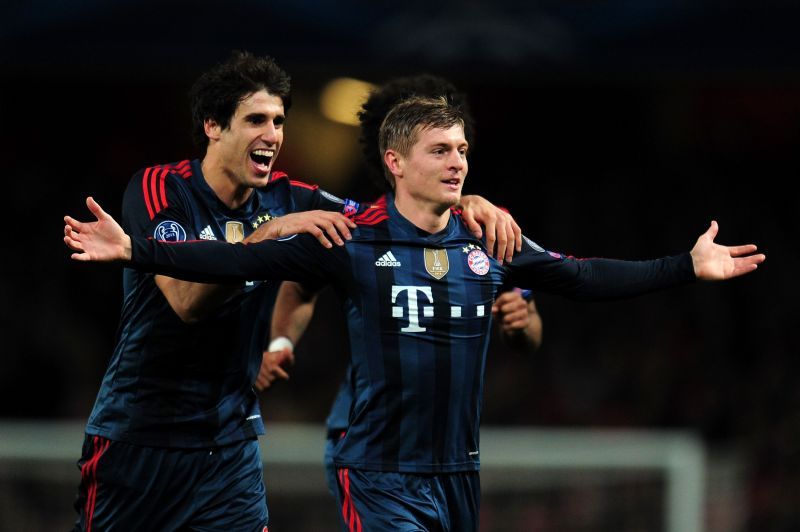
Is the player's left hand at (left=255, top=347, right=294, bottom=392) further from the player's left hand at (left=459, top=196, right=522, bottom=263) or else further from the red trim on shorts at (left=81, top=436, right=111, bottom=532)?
the player's left hand at (left=459, top=196, right=522, bottom=263)

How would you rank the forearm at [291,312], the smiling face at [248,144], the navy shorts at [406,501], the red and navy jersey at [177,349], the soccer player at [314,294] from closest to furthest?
1. the navy shorts at [406,501]
2. the red and navy jersey at [177,349]
3. the smiling face at [248,144]
4. the soccer player at [314,294]
5. the forearm at [291,312]

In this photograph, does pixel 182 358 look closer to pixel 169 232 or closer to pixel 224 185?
pixel 169 232

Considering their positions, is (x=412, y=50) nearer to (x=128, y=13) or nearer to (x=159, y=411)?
(x=128, y=13)

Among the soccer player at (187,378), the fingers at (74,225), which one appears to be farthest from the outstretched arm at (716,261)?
the fingers at (74,225)

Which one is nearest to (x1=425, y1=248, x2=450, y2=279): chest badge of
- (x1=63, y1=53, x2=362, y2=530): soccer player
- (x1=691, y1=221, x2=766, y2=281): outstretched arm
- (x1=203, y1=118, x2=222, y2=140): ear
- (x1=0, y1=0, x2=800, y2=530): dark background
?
(x1=63, y1=53, x2=362, y2=530): soccer player

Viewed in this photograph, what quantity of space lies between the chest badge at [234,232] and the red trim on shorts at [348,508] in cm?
82

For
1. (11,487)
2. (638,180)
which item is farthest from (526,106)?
(11,487)

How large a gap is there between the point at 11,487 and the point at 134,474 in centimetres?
245

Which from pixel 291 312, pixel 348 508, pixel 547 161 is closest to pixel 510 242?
pixel 348 508

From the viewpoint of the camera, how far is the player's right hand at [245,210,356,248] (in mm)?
3863

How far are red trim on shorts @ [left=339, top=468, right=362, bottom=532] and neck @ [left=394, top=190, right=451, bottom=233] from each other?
30.4 inches

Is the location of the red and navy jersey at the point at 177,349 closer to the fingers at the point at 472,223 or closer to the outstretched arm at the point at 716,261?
the fingers at the point at 472,223

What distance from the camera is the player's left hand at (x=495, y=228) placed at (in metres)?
4.03

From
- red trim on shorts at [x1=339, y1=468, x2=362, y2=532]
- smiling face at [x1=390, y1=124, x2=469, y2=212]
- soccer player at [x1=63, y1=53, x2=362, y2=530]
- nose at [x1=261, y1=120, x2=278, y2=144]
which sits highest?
nose at [x1=261, y1=120, x2=278, y2=144]
